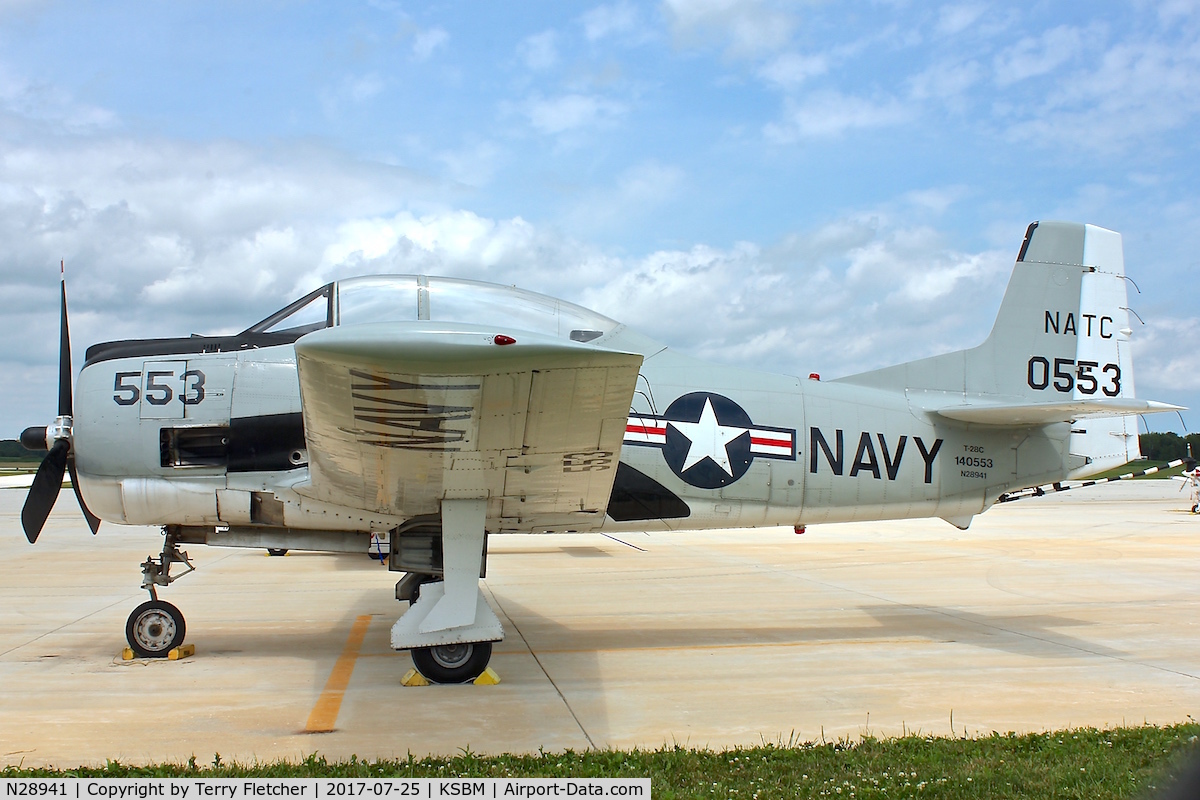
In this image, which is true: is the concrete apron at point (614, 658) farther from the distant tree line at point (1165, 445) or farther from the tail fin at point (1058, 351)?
the distant tree line at point (1165, 445)

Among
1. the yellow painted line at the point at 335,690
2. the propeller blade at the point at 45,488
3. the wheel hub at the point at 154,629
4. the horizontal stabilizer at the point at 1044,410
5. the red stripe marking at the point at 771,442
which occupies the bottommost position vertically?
the yellow painted line at the point at 335,690

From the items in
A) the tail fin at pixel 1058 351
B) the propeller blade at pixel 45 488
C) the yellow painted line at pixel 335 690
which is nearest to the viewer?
the yellow painted line at pixel 335 690

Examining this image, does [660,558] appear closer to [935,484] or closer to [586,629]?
[586,629]

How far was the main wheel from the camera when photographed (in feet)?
20.0

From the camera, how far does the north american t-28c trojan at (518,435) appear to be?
203 inches

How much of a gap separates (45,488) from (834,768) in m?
6.14

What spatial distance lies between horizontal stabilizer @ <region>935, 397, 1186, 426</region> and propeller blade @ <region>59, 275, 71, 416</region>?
24.1ft

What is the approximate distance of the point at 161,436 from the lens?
6.33 m

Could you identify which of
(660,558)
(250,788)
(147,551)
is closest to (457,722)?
(250,788)

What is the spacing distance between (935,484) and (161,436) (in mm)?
6497

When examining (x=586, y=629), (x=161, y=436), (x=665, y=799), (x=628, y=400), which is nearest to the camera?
(x=665, y=799)

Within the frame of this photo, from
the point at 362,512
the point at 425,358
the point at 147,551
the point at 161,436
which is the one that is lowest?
the point at 147,551

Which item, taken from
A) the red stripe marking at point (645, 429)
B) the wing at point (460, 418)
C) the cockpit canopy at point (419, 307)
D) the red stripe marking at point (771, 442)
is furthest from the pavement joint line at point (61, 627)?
the red stripe marking at point (771, 442)

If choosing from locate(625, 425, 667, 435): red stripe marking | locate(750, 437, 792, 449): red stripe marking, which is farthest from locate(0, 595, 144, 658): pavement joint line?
locate(750, 437, 792, 449): red stripe marking
